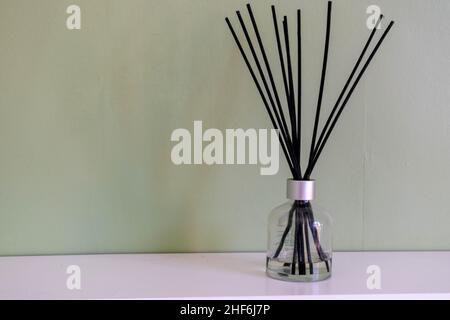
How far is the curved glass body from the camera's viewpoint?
0.70 meters

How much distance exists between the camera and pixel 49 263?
0.79 m

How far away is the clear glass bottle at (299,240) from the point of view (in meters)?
0.70

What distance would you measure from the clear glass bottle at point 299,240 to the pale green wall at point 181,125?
14 cm

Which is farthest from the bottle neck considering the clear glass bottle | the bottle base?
the bottle base

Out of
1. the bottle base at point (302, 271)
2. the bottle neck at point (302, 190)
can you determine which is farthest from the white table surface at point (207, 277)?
the bottle neck at point (302, 190)

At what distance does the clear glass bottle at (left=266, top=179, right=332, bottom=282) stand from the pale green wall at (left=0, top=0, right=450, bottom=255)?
0.14m

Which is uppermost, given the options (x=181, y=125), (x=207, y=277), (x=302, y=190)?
(x=181, y=125)

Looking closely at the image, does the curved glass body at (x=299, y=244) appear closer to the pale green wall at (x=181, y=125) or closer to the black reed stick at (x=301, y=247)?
the black reed stick at (x=301, y=247)

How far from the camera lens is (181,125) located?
844mm

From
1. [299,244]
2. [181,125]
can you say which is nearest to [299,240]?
[299,244]

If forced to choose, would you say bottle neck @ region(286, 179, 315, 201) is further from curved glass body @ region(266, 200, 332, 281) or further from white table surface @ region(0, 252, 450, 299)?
white table surface @ region(0, 252, 450, 299)

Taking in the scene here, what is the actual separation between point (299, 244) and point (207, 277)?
0.50 feet

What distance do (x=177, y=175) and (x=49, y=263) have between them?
269 millimetres

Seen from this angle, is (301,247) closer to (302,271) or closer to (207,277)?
(302,271)
